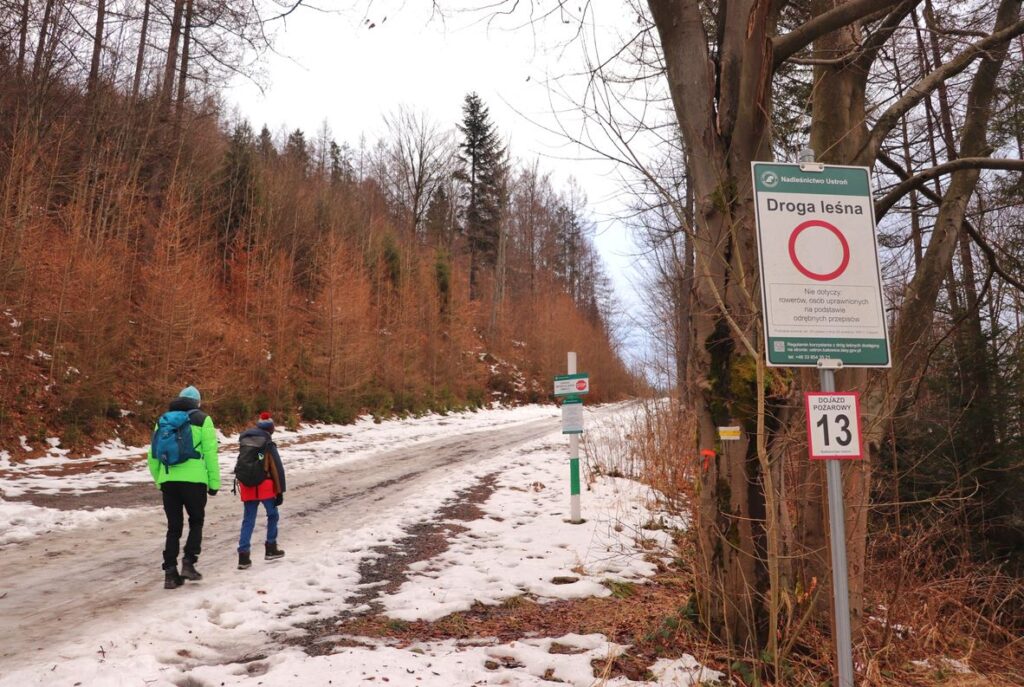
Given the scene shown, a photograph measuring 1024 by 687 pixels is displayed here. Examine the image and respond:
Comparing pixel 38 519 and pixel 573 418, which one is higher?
pixel 573 418

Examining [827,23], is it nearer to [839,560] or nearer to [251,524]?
[839,560]

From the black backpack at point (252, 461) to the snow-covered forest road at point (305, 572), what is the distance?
0.82 metres

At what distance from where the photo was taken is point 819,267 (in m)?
3.03


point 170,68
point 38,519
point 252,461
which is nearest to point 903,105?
point 252,461

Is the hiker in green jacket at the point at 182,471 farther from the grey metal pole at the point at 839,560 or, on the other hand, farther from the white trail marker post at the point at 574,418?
the grey metal pole at the point at 839,560

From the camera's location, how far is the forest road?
16.2ft

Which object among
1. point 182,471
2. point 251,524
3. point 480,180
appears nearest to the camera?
point 182,471

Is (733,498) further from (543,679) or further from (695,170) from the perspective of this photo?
(695,170)

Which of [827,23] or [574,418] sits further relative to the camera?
[574,418]

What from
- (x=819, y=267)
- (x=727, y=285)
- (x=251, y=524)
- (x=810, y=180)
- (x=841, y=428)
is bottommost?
(x=251, y=524)

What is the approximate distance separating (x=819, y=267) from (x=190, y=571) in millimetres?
5846

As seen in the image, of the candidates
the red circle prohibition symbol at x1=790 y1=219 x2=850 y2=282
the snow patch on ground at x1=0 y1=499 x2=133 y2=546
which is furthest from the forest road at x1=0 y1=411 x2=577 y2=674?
the red circle prohibition symbol at x1=790 y1=219 x2=850 y2=282

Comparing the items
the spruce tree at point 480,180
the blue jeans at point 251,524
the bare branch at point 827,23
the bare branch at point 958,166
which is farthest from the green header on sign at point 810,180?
the spruce tree at point 480,180

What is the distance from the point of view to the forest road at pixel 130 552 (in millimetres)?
4934
